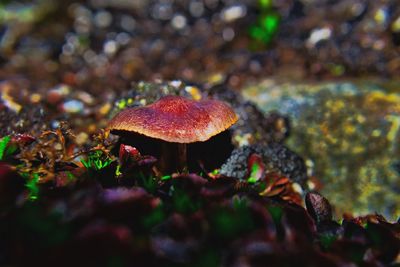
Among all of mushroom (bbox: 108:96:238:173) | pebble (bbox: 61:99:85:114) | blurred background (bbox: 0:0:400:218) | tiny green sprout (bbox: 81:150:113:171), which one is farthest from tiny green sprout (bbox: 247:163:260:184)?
pebble (bbox: 61:99:85:114)

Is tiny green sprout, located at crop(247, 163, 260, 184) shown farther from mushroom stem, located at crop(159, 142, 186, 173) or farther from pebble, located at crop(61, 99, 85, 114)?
pebble, located at crop(61, 99, 85, 114)

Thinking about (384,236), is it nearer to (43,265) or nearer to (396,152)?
(43,265)

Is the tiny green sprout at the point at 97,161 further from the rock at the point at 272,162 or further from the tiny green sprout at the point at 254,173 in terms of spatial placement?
the tiny green sprout at the point at 254,173

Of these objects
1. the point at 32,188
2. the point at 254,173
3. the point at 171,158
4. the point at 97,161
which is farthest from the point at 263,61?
the point at 32,188

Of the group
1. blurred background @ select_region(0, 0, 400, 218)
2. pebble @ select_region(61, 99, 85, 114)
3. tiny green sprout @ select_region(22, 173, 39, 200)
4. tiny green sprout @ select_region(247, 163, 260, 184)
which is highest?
blurred background @ select_region(0, 0, 400, 218)

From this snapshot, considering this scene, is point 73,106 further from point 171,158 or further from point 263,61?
point 263,61

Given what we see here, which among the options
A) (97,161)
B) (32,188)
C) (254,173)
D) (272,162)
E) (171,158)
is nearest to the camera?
(32,188)

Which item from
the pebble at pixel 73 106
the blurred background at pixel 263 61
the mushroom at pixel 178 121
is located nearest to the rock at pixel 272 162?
the blurred background at pixel 263 61
